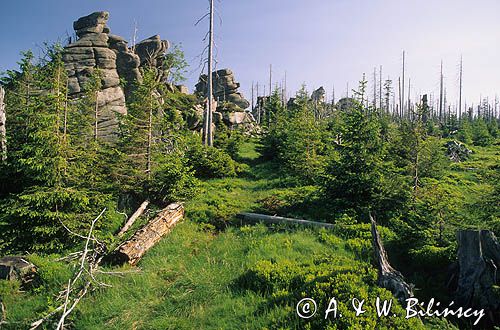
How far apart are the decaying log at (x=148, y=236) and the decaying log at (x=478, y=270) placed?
768 cm

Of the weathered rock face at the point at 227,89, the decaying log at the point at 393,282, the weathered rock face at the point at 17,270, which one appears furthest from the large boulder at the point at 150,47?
the decaying log at the point at 393,282

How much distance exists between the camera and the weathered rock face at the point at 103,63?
23141 mm

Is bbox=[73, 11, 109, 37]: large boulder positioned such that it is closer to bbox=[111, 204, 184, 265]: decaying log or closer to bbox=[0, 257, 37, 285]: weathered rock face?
bbox=[111, 204, 184, 265]: decaying log

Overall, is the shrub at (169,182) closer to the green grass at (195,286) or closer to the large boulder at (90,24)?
the green grass at (195,286)

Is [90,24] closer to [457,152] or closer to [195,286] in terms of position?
[195,286]

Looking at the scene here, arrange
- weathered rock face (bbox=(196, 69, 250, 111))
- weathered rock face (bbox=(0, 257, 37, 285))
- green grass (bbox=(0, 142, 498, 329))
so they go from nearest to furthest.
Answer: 1. green grass (bbox=(0, 142, 498, 329))
2. weathered rock face (bbox=(0, 257, 37, 285))
3. weathered rock face (bbox=(196, 69, 250, 111))

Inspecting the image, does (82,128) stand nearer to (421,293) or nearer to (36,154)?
(36,154)

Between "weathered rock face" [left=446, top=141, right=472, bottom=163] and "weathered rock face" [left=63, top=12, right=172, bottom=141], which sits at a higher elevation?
"weathered rock face" [left=63, top=12, right=172, bottom=141]

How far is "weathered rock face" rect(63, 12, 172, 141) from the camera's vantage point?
75.9 ft

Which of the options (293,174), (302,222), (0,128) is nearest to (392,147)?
(293,174)

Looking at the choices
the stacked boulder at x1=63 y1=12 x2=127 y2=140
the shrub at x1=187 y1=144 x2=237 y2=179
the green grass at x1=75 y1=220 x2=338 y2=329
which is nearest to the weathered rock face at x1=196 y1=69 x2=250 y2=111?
the stacked boulder at x1=63 y1=12 x2=127 y2=140

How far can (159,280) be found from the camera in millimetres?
6852

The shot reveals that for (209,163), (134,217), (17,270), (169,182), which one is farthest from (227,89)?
(17,270)

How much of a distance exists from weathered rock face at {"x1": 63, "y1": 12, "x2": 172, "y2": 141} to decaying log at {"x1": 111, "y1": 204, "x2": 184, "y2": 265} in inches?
444
